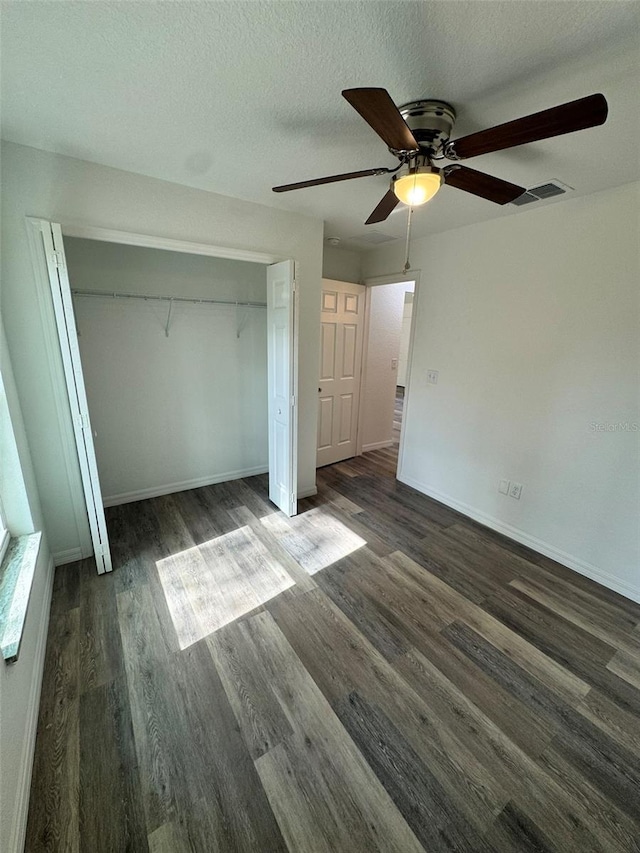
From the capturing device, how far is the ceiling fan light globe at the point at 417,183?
4.44 ft

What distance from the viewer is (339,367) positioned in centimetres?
392

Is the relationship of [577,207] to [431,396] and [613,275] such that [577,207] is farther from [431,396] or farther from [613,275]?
[431,396]

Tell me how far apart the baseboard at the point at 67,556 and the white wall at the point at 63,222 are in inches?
0.4

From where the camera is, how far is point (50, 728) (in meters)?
1.38

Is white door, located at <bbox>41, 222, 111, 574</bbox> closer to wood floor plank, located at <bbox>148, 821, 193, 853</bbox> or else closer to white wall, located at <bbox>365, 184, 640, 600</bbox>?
wood floor plank, located at <bbox>148, 821, 193, 853</bbox>

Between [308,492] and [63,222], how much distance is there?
2688 millimetres

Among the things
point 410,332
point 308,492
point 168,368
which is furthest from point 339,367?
point 168,368

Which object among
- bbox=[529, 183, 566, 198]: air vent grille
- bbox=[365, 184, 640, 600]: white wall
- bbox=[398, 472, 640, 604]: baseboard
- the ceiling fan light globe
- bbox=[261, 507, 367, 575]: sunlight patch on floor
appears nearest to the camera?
the ceiling fan light globe

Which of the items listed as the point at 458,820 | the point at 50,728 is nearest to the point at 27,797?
the point at 50,728

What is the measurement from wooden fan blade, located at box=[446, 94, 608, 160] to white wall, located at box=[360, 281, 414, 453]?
9.00 ft

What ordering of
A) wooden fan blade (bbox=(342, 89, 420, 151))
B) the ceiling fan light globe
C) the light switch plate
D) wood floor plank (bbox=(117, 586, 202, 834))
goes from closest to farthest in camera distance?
wooden fan blade (bbox=(342, 89, 420, 151))
wood floor plank (bbox=(117, 586, 202, 834))
the ceiling fan light globe
the light switch plate

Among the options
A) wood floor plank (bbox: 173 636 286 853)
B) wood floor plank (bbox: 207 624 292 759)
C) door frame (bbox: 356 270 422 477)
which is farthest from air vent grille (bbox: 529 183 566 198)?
wood floor plank (bbox: 173 636 286 853)

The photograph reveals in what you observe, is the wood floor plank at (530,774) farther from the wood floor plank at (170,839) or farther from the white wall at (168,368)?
the white wall at (168,368)

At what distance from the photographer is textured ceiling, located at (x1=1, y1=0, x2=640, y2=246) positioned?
1.02m
